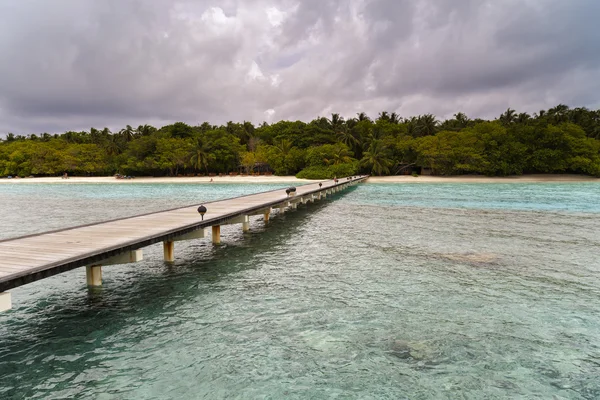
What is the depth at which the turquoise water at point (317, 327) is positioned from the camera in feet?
15.2

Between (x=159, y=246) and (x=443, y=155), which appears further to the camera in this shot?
(x=443, y=155)

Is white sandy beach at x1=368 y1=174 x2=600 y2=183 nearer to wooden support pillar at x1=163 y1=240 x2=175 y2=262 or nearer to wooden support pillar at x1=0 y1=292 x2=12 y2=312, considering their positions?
wooden support pillar at x1=163 y1=240 x2=175 y2=262

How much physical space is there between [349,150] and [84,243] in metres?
59.5

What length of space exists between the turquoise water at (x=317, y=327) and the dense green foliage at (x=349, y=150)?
47.3 meters

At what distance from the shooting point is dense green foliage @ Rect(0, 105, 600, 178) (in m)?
54.8

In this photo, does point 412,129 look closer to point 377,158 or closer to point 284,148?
point 377,158

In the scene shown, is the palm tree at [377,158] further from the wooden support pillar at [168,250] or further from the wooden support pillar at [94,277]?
the wooden support pillar at [94,277]

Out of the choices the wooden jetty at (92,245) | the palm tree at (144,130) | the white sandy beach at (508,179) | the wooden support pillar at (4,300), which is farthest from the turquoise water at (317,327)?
the palm tree at (144,130)

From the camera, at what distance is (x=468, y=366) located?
5.00 meters

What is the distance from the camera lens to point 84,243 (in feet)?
24.8

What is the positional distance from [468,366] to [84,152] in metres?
79.5

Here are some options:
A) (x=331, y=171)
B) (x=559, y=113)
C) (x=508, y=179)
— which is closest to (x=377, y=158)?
(x=331, y=171)

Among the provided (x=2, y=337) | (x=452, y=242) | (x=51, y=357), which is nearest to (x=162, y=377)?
(x=51, y=357)

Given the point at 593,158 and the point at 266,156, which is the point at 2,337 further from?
the point at 593,158
